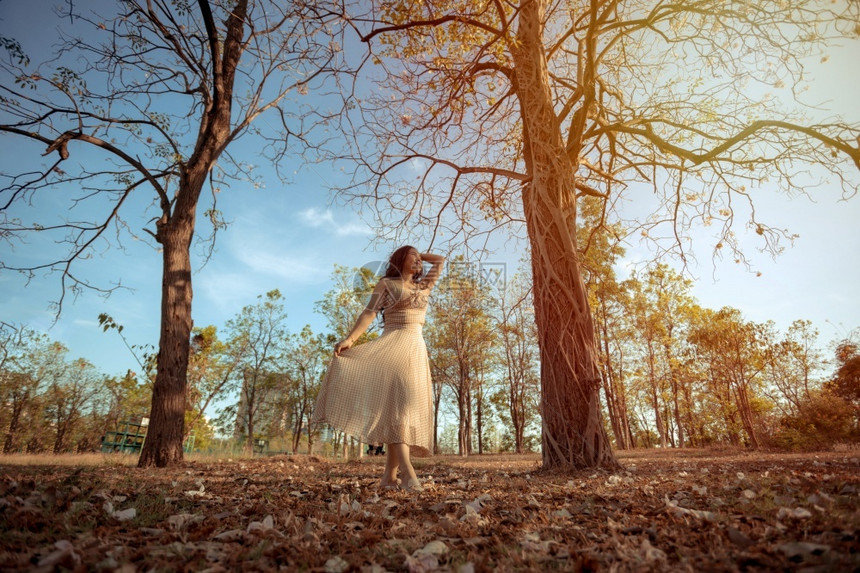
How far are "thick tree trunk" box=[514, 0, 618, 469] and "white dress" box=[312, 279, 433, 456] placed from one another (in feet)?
7.25

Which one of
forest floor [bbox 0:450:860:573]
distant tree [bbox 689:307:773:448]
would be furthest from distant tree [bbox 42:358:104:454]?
distant tree [bbox 689:307:773:448]

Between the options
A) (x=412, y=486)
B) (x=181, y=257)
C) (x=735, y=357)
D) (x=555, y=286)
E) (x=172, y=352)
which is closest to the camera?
(x=412, y=486)

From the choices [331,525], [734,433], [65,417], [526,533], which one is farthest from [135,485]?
[65,417]

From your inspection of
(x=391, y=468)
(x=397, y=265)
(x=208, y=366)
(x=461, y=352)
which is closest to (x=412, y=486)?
(x=391, y=468)

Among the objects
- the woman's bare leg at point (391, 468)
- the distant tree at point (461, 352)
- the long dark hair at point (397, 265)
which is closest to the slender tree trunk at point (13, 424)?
the distant tree at point (461, 352)

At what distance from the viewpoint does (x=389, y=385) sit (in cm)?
409

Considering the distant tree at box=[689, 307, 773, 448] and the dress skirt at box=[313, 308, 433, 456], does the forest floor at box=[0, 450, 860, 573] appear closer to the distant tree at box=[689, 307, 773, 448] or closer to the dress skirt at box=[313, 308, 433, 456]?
the dress skirt at box=[313, 308, 433, 456]

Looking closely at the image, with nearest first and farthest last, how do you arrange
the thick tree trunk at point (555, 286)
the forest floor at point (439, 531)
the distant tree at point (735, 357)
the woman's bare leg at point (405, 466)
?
the forest floor at point (439, 531) < the woman's bare leg at point (405, 466) < the thick tree trunk at point (555, 286) < the distant tree at point (735, 357)

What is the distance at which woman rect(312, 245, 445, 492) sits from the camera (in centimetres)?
399

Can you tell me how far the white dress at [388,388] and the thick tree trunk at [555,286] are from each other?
2211mm

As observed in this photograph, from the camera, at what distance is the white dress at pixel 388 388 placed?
158 inches

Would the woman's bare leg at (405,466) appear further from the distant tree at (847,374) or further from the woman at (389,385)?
the distant tree at (847,374)

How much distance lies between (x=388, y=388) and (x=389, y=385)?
3 cm

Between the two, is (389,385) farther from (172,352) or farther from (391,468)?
(172,352)
